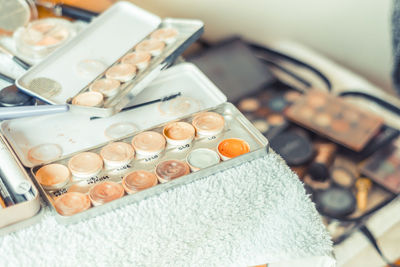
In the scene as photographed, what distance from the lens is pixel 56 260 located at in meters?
0.41

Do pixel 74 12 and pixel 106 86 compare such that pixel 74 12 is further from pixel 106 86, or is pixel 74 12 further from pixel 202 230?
pixel 202 230

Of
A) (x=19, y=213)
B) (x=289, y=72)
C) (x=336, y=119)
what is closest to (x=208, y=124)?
(x=19, y=213)

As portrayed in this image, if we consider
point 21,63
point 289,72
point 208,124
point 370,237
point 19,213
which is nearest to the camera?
point 19,213

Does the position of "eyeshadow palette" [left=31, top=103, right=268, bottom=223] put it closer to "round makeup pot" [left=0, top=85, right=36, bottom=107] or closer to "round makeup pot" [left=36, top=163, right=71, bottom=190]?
"round makeup pot" [left=36, top=163, right=71, bottom=190]

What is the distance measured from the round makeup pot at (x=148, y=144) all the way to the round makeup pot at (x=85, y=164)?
0.04 m

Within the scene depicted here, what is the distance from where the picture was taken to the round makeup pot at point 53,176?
453mm

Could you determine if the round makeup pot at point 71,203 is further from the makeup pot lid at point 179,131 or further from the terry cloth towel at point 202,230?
the makeup pot lid at point 179,131

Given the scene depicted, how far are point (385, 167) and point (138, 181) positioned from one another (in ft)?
2.14

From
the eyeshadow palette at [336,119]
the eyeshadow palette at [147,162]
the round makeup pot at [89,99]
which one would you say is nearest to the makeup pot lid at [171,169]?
the eyeshadow palette at [147,162]

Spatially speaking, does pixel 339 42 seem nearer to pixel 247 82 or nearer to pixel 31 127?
pixel 247 82

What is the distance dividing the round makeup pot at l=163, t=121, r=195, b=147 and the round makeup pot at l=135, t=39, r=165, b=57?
13 centimetres

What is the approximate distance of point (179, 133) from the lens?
Answer: 1.67ft

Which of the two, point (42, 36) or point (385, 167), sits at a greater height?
point (42, 36)

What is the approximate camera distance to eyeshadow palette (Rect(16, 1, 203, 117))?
0.55m
